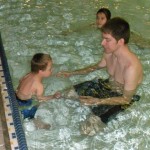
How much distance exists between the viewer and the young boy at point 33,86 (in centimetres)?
355

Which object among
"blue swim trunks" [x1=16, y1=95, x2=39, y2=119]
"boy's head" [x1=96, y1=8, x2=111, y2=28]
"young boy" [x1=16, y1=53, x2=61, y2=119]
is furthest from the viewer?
"boy's head" [x1=96, y1=8, x2=111, y2=28]

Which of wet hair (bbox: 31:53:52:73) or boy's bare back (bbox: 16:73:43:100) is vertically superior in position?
wet hair (bbox: 31:53:52:73)

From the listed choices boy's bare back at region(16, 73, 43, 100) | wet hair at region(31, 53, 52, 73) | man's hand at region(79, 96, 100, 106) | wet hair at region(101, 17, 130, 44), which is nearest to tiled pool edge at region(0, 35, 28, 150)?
boy's bare back at region(16, 73, 43, 100)

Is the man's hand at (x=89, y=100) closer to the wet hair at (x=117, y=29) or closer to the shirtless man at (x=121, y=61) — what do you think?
the shirtless man at (x=121, y=61)

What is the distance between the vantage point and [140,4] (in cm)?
741

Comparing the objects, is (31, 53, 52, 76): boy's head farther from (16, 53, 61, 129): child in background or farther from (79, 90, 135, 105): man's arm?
(79, 90, 135, 105): man's arm

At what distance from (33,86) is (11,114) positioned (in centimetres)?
40

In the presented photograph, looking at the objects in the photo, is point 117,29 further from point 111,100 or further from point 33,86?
point 33,86

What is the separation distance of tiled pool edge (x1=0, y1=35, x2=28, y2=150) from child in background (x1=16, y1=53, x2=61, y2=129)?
0.48 ft

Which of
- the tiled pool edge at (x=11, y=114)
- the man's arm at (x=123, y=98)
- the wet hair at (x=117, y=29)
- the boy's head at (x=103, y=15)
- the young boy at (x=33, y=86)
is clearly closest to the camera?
the tiled pool edge at (x=11, y=114)

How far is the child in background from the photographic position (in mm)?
3551

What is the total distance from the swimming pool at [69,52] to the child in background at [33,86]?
211mm

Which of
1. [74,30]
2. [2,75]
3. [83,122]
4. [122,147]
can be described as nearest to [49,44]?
[74,30]

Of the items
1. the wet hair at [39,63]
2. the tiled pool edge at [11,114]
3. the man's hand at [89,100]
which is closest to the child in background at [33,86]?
the wet hair at [39,63]
